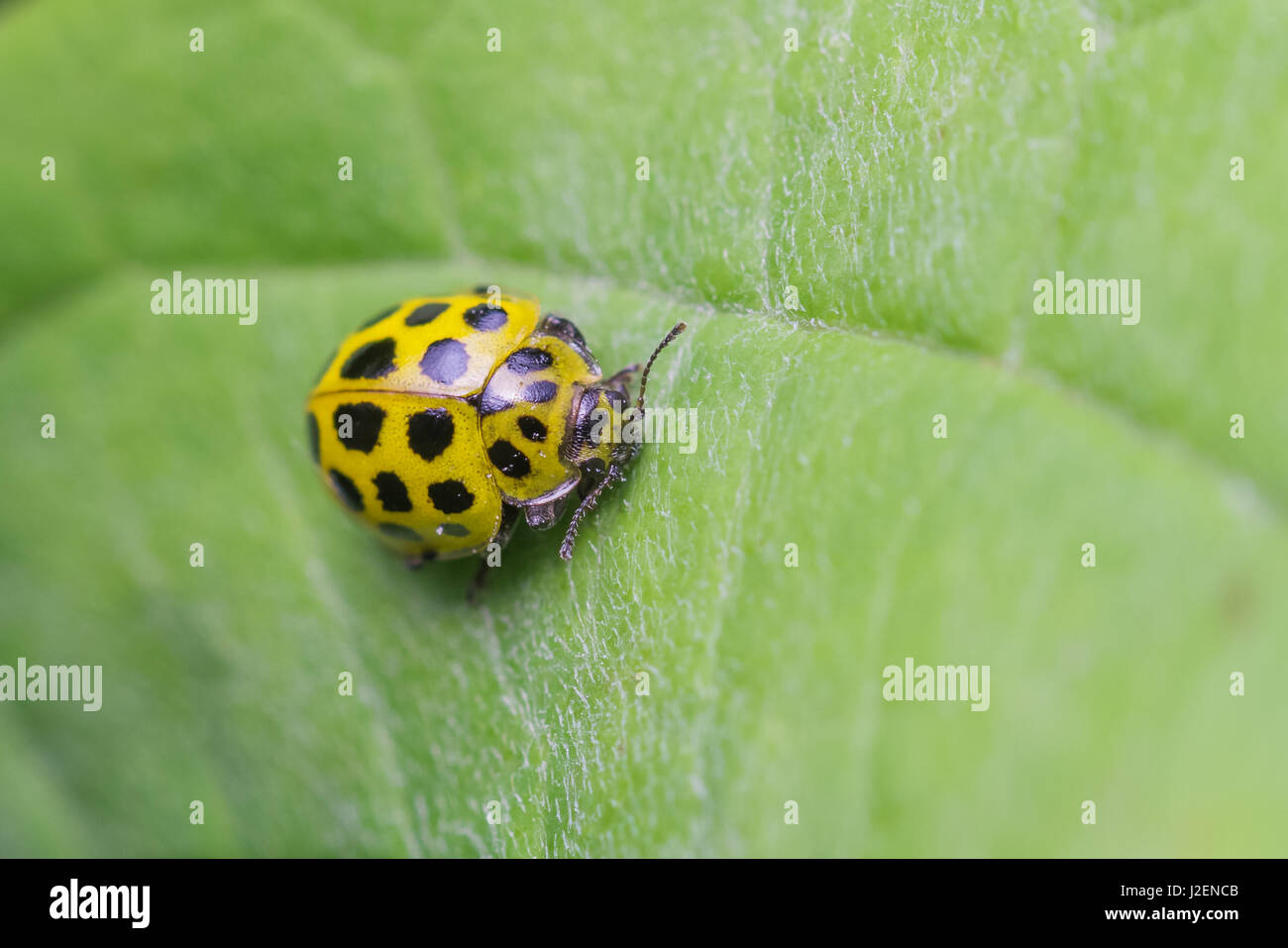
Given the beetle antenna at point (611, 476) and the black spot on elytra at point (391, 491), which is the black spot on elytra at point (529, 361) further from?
the black spot on elytra at point (391, 491)

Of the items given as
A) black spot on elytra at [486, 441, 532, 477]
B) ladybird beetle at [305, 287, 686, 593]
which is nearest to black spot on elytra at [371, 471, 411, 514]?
ladybird beetle at [305, 287, 686, 593]

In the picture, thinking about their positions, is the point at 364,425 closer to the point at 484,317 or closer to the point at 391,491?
the point at 391,491

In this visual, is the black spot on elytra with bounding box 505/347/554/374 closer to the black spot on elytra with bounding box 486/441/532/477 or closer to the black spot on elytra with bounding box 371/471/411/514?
the black spot on elytra with bounding box 486/441/532/477

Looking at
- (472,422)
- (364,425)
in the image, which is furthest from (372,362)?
(472,422)

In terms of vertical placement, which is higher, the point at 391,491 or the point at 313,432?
the point at 313,432

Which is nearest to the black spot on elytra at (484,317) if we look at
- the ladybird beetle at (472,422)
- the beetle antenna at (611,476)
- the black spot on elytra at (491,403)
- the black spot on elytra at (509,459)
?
the ladybird beetle at (472,422)

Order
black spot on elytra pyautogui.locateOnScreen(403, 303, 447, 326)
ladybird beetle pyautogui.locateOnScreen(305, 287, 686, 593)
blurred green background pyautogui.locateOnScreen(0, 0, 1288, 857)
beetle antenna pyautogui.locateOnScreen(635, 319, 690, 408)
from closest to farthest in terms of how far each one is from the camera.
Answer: blurred green background pyautogui.locateOnScreen(0, 0, 1288, 857), beetle antenna pyautogui.locateOnScreen(635, 319, 690, 408), ladybird beetle pyautogui.locateOnScreen(305, 287, 686, 593), black spot on elytra pyautogui.locateOnScreen(403, 303, 447, 326)
